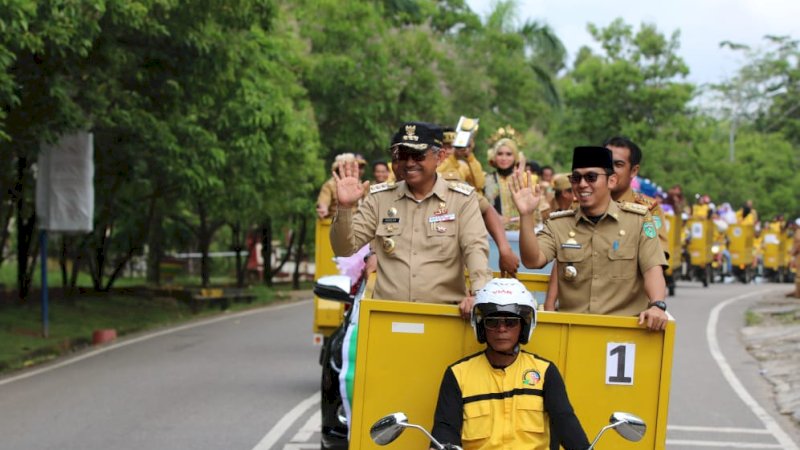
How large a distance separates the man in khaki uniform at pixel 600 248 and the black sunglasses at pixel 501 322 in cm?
93

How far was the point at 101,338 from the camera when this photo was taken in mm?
21641

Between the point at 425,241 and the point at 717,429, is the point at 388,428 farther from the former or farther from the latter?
the point at 717,429

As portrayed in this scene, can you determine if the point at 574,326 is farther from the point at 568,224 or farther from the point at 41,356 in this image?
the point at 41,356

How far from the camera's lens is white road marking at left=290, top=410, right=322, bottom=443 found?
1141cm

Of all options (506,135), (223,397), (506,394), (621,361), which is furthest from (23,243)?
(506,394)

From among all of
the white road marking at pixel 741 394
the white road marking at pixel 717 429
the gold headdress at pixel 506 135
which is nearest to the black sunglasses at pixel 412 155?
the white road marking at pixel 741 394

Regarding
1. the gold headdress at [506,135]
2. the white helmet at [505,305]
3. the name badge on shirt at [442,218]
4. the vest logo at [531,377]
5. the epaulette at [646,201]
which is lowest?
the vest logo at [531,377]

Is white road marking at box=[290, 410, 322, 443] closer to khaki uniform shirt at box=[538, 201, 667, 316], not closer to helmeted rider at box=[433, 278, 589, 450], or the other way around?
khaki uniform shirt at box=[538, 201, 667, 316]

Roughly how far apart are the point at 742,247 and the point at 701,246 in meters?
5.72

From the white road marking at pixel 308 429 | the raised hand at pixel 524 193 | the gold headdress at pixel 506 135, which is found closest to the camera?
the raised hand at pixel 524 193

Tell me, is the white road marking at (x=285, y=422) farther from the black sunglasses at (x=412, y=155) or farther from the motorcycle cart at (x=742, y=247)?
the motorcycle cart at (x=742, y=247)

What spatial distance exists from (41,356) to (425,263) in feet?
42.3

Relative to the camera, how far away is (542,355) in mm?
6770

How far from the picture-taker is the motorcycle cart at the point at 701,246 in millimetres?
39344
